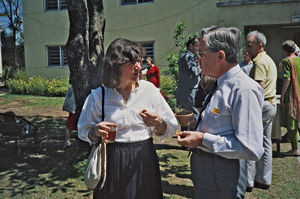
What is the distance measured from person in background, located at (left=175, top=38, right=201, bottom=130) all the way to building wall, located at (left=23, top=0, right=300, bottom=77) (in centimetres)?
753

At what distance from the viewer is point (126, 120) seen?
7.62ft

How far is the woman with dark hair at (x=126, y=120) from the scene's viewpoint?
228 centimetres

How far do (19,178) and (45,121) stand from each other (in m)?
4.56

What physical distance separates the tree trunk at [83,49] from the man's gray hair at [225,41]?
3251 millimetres

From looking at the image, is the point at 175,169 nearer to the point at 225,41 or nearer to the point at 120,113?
the point at 120,113

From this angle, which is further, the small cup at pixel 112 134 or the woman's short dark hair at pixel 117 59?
the woman's short dark hair at pixel 117 59

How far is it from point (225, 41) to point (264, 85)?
2240 mm

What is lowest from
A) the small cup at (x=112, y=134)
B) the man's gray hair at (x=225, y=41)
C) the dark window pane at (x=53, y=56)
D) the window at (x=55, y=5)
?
the small cup at (x=112, y=134)

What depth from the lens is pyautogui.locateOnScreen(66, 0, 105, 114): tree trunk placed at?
4.82 metres

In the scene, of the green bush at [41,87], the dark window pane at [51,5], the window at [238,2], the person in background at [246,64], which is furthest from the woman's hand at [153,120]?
the dark window pane at [51,5]

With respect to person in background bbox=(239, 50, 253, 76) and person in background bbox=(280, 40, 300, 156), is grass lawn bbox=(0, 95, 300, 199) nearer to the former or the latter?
person in background bbox=(280, 40, 300, 156)

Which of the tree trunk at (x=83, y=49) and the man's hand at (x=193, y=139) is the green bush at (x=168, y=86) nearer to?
the tree trunk at (x=83, y=49)

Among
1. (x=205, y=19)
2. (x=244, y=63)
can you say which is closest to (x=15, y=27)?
(x=205, y=19)

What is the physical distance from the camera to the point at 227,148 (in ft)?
6.04
